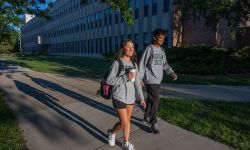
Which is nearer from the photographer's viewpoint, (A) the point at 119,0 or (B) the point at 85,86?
(A) the point at 119,0

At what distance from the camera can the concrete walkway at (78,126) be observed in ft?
15.3

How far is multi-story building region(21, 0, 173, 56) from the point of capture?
27422 mm

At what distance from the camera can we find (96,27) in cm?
4172

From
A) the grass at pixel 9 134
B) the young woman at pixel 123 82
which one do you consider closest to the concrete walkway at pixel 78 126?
the grass at pixel 9 134

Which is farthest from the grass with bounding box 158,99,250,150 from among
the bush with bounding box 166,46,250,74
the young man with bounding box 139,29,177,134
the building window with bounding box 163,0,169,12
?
the building window with bounding box 163,0,169,12

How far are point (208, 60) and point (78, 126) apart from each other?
37.4 feet

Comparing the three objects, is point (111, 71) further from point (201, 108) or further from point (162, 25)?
point (162, 25)

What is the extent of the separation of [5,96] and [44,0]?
506 centimetres

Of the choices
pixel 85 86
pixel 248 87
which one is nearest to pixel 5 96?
pixel 85 86

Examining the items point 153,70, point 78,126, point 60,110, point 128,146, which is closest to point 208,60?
point 60,110

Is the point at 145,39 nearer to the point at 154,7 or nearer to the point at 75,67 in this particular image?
the point at 154,7

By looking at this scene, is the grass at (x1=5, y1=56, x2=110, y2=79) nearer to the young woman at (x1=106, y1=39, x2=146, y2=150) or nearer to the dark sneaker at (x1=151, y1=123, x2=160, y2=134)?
the dark sneaker at (x1=151, y1=123, x2=160, y2=134)

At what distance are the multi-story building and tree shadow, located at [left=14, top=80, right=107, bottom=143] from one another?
3190mm

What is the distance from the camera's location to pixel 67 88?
10.3 m
